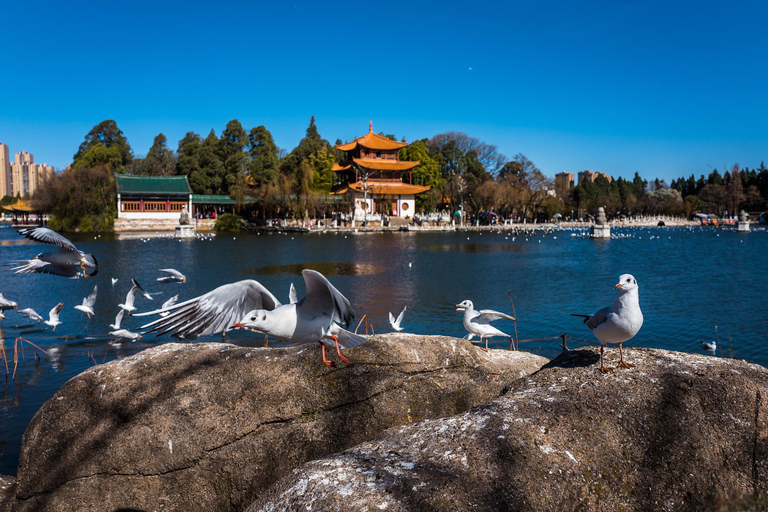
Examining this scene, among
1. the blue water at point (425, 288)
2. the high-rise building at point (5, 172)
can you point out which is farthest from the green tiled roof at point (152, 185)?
the high-rise building at point (5, 172)

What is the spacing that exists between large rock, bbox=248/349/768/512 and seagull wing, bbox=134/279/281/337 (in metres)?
1.46

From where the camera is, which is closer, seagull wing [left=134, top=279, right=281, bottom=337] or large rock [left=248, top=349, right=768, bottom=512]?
large rock [left=248, top=349, right=768, bottom=512]

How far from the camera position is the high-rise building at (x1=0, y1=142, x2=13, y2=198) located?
168m

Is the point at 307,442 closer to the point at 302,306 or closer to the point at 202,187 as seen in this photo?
the point at 302,306

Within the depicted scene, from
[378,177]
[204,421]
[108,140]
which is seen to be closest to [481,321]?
[204,421]

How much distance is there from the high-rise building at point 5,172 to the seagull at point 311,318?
674 feet

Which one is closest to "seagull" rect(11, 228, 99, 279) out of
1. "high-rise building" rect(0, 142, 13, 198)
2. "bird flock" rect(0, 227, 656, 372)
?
"bird flock" rect(0, 227, 656, 372)

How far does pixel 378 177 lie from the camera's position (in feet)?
204

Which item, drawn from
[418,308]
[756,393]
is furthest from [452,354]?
[418,308]

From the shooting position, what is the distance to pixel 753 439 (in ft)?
8.68

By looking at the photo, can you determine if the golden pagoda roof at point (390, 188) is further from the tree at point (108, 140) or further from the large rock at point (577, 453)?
the large rock at point (577, 453)

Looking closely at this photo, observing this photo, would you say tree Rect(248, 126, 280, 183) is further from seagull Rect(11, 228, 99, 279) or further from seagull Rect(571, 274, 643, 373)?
seagull Rect(571, 274, 643, 373)

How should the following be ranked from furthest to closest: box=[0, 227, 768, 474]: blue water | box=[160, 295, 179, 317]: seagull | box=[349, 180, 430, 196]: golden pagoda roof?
box=[349, 180, 430, 196]: golden pagoda roof < box=[0, 227, 768, 474]: blue water < box=[160, 295, 179, 317]: seagull

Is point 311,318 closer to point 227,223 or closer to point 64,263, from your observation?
point 64,263
